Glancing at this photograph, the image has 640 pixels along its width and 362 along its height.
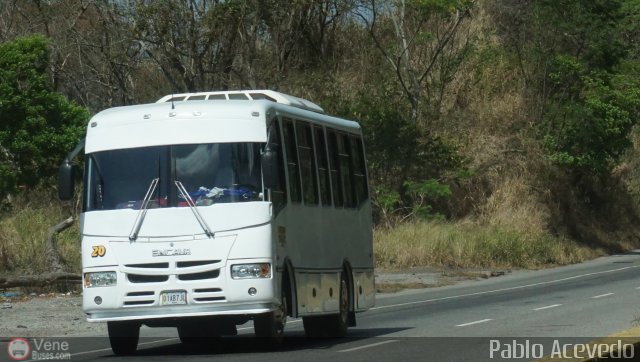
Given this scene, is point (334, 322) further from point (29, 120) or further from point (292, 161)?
point (29, 120)

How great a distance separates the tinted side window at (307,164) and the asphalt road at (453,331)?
203cm

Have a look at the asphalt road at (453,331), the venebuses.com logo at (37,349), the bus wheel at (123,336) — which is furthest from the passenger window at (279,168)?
the venebuses.com logo at (37,349)

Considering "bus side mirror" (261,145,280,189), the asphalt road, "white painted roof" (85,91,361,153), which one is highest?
"white painted roof" (85,91,361,153)

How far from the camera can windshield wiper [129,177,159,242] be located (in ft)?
46.4

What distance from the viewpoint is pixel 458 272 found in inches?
1435

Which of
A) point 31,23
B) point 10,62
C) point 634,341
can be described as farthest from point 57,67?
point 634,341

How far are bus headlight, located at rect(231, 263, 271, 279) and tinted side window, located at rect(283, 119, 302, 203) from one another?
1.63 meters

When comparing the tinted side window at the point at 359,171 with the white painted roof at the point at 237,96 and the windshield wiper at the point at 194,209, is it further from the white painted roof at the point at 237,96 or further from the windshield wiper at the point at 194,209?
the windshield wiper at the point at 194,209

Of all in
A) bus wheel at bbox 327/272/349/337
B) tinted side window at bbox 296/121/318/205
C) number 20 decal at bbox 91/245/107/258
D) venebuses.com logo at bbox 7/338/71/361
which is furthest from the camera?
bus wheel at bbox 327/272/349/337

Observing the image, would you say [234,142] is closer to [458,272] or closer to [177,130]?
[177,130]

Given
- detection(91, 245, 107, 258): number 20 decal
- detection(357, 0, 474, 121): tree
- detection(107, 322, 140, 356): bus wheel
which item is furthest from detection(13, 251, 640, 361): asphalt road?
detection(357, 0, 474, 121): tree

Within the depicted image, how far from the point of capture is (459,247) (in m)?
38.1

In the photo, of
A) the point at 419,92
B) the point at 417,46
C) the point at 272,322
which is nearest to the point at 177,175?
the point at 272,322

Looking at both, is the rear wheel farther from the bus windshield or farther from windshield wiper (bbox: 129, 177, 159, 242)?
windshield wiper (bbox: 129, 177, 159, 242)
